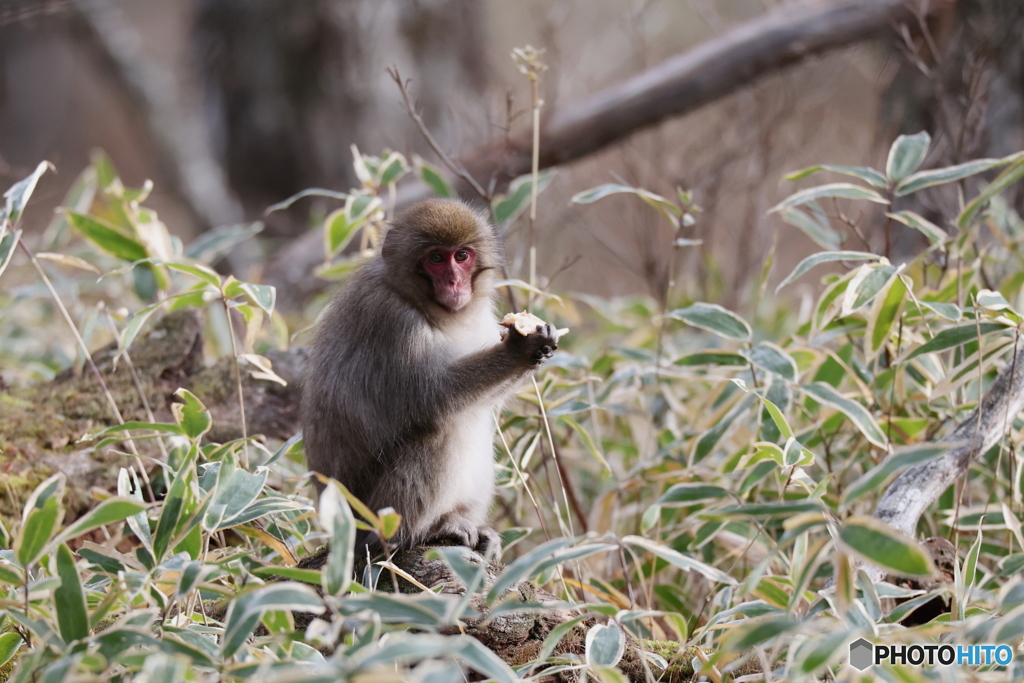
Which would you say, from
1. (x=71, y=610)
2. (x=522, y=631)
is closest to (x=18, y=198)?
(x=71, y=610)

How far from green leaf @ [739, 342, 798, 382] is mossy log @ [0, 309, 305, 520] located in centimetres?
195

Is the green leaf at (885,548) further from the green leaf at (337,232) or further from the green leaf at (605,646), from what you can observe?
the green leaf at (337,232)

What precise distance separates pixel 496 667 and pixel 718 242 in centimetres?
698

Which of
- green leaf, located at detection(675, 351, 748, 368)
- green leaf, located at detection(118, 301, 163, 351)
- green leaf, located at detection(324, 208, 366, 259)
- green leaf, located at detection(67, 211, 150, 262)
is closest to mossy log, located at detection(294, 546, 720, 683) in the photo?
green leaf, located at detection(118, 301, 163, 351)

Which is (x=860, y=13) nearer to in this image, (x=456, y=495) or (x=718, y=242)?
(x=718, y=242)

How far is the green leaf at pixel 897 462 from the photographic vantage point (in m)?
1.59

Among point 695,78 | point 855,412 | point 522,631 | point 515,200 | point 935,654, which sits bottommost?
point 935,654

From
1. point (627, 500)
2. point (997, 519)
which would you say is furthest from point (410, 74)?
point (997, 519)

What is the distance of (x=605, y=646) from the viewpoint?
2.09 meters

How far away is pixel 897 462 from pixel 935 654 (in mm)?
778

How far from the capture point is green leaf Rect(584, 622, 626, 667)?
6.75 feet

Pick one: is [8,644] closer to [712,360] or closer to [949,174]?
[712,360]

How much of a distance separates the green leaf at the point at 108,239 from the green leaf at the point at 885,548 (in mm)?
2988

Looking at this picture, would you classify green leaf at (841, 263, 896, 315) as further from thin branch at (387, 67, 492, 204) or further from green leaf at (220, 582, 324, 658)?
green leaf at (220, 582, 324, 658)
